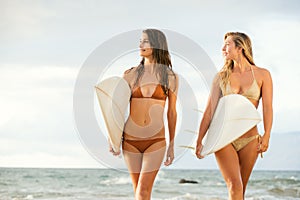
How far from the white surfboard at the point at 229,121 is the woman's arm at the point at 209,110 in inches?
1.0

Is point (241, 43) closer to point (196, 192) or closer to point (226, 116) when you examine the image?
point (226, 116)

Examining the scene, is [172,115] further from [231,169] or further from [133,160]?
[231,169]

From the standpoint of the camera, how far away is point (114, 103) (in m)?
3.61

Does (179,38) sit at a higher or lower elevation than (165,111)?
higher

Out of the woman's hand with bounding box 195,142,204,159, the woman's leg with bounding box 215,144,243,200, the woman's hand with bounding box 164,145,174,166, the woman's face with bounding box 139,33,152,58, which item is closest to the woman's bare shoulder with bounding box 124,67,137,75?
the woman's face with bounding box 139,33,152,58

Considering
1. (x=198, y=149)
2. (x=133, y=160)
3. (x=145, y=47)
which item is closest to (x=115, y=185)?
(x=198, y=149)

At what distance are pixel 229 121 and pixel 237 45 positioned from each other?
539mm

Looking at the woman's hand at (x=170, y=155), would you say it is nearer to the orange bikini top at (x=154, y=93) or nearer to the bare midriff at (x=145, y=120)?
the bare midriff at (x=145, y=120)

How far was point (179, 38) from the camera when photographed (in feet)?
12.5

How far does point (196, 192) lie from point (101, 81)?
34.9 feet

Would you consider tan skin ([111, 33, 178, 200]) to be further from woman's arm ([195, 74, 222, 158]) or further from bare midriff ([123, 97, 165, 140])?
woman's arm ([195, 74, 222, 158])

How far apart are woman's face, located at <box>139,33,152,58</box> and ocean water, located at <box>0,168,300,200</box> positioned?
27.8 ft

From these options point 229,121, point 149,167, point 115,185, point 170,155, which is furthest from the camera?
point 115,185

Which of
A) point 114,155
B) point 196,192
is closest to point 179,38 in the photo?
point 114,155
